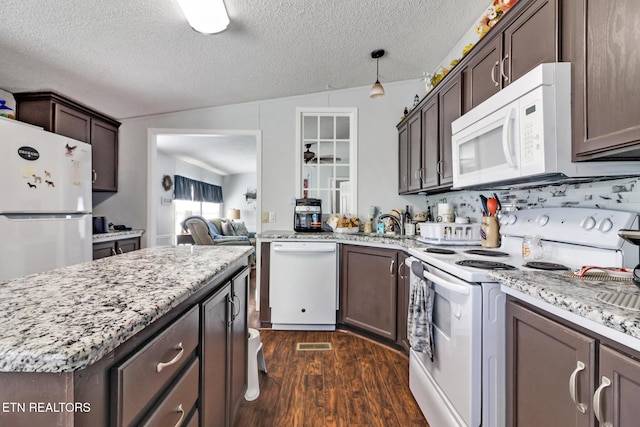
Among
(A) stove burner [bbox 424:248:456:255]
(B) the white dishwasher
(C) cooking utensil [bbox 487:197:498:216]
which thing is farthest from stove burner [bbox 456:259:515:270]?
(B) the white dishwasher

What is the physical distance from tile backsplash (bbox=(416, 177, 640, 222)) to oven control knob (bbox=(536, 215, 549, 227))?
0.10 meters

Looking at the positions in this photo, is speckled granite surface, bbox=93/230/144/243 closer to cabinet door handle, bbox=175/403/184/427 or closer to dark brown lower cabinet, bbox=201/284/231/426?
dark brown lower cabinet, bbox=201/284/231/426

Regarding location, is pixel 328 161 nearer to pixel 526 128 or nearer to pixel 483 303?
pixel 526 128

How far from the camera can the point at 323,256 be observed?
8.99 feet

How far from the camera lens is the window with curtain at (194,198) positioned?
676 cm

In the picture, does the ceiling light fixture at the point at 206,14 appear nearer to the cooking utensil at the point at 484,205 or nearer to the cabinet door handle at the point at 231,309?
the cabinet door handle at the point at 231,309

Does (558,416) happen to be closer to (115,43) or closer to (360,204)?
(360,204)

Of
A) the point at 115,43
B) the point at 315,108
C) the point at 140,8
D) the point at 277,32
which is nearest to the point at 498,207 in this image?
the point at 277,32

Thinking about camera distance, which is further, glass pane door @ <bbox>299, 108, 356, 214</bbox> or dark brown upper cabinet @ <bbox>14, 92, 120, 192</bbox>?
glass pane door @ <bbox>299, 108, 356, 214</bbox>

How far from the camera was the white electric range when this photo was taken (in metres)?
1.16

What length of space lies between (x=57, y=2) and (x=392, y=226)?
2.89 m

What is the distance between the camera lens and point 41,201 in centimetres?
221

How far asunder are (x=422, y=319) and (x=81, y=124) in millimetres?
3381

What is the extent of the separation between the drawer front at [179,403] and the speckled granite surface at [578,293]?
1060 millimetres
